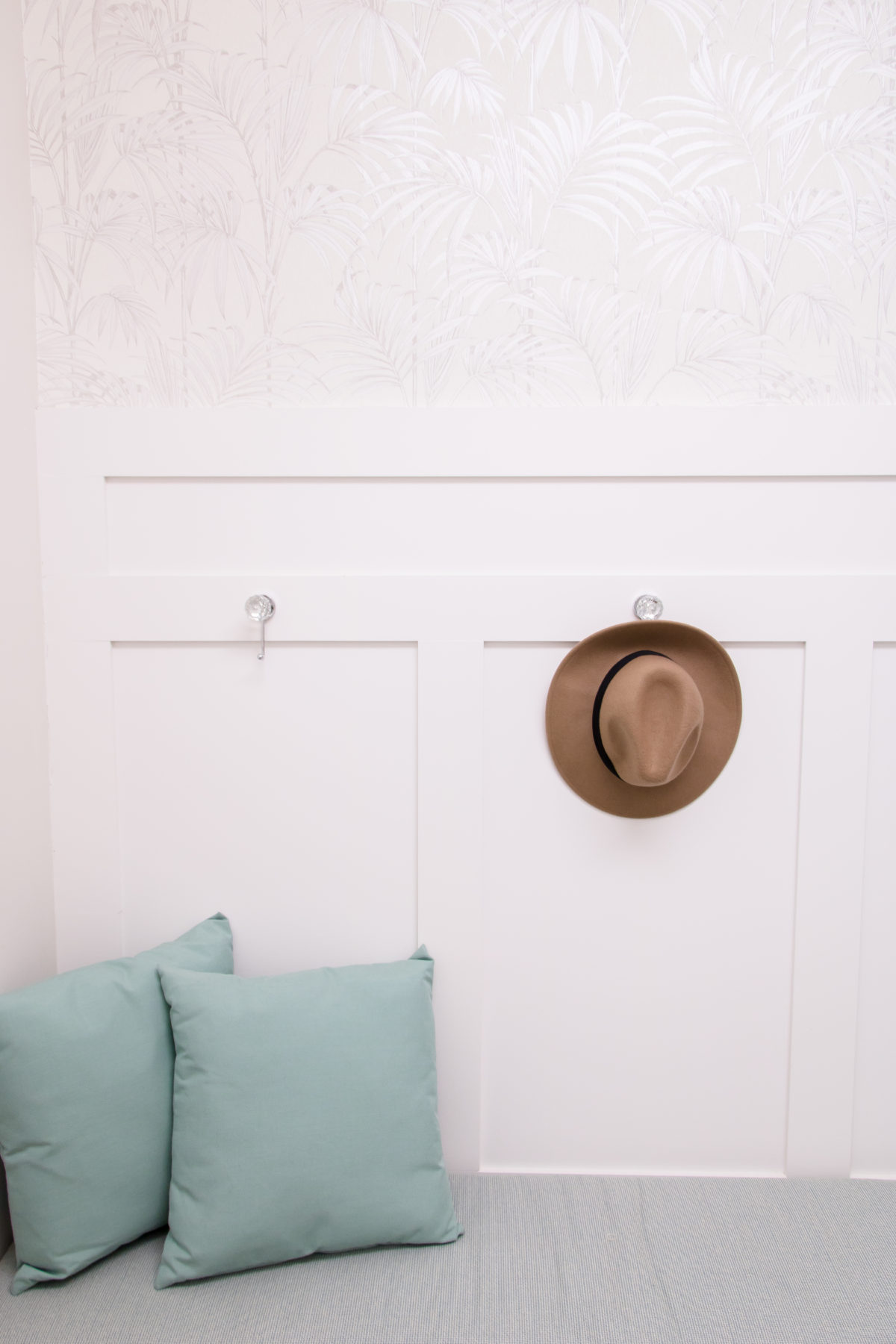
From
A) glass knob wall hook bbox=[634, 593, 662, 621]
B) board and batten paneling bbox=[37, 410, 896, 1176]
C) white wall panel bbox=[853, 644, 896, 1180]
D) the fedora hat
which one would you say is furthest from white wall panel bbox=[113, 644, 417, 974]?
white wall panel bbox=[853, 644, 896, 1180]

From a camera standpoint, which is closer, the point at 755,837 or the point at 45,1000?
the point at 45,1000

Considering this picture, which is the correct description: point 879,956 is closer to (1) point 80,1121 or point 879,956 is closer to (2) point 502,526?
(2) point 502,526

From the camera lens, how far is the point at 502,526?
128 centimetres

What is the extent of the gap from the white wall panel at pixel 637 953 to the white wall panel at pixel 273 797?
0.17 meters

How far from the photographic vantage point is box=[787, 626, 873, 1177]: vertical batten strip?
128cm

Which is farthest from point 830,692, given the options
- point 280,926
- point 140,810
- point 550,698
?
point 140,810

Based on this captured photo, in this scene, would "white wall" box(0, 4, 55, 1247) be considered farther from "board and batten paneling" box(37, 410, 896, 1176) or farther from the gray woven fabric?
the gray woven fabric

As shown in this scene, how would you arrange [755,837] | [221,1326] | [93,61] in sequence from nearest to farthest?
[221,1326] < [93,61] < [755,837]

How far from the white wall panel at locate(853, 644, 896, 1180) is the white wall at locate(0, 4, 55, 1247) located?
4.53ft

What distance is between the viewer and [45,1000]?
109 cm

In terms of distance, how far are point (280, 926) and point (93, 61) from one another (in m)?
1.41

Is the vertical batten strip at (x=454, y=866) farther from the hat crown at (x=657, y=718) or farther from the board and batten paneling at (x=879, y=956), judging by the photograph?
the board and batten paneling at (x=879, y=956)

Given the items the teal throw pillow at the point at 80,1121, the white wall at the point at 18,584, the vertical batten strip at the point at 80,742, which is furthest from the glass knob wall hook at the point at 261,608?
the teal throw pillow at the point at 80,1121

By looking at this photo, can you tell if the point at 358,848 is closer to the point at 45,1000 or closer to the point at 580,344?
the point at 45,1000
